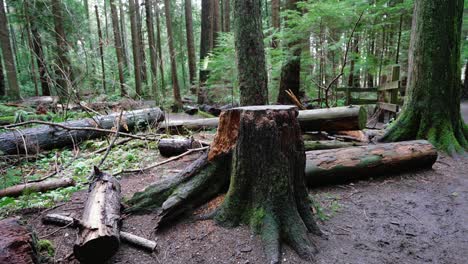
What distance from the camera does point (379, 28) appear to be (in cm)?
932

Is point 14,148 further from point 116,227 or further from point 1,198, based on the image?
point 116,227

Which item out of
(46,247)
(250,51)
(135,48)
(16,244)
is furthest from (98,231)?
(135,48)

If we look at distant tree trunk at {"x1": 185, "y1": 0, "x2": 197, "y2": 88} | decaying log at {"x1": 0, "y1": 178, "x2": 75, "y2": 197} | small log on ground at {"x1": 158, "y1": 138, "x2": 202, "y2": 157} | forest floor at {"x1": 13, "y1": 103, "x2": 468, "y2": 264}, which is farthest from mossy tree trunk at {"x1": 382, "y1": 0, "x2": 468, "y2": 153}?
distant tree trunk at {"x1": 185, "y1": 0, "x2": 197, "y2": 88}

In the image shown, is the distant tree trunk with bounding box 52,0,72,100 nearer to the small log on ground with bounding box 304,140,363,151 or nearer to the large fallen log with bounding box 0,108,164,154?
the large fallen log with bounding box 0,108,164,154

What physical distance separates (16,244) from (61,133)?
5081 mm

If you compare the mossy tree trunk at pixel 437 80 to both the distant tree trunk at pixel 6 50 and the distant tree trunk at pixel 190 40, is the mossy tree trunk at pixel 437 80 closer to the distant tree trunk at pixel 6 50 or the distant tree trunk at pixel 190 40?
the distant tree trunk at pixel 190 40

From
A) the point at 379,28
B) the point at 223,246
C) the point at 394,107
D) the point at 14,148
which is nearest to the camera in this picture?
the point at 223,246

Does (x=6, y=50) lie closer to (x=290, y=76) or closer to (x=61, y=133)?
(x=61, y=133)

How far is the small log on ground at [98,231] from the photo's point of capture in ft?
7.39

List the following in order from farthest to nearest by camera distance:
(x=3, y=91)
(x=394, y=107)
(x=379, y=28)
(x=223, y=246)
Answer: (x=3, y=91), (x=379, y=28), (x=394, y=107), (x=223, y=246)

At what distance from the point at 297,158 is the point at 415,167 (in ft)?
9.04

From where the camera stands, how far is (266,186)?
8.53ft

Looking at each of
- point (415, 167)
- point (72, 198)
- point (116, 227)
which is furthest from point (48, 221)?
point (415, 167)

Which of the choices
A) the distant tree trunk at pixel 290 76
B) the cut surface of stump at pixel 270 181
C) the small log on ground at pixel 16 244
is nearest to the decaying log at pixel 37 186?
the small log on ground at pixel 16 244
